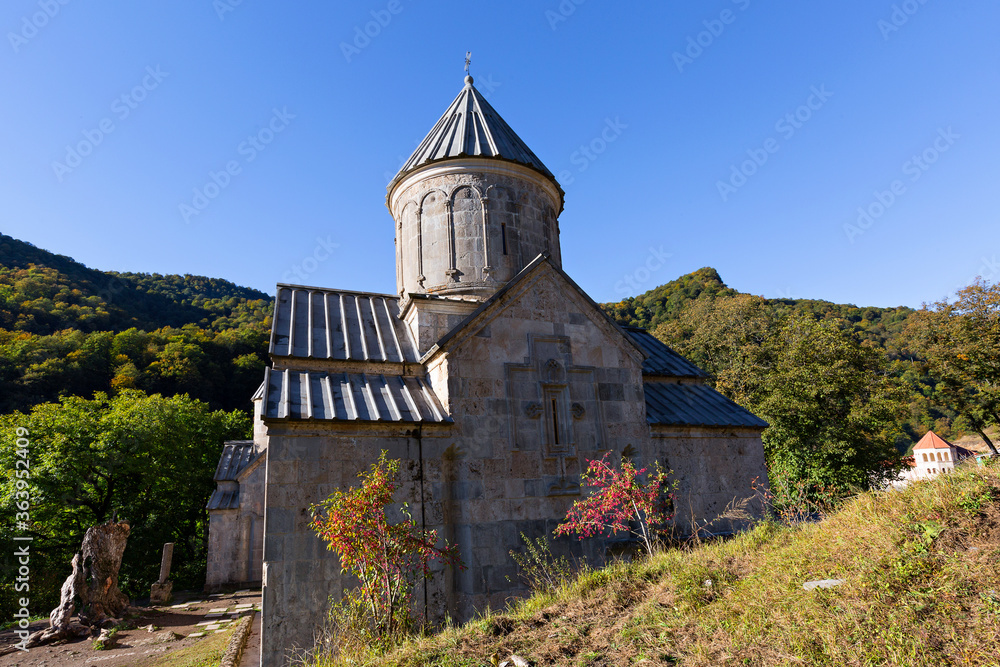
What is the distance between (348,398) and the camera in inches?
279

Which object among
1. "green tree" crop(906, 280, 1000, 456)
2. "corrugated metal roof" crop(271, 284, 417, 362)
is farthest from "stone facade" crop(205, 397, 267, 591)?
"green tree" crop(906, 280, 1000, 456)

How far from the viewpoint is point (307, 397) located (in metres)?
6.85

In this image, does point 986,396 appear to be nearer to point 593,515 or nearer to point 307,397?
point 593,515

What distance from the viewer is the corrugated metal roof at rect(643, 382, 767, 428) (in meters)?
8.98

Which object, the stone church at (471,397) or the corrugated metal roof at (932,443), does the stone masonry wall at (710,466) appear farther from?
the corrugated metal roof at (932,443)

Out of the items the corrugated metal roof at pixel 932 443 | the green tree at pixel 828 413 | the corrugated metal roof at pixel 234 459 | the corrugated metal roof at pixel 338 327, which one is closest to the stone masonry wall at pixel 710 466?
the corrugated metal roof at pixel 338 327

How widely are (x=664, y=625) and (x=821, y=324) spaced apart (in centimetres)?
2106

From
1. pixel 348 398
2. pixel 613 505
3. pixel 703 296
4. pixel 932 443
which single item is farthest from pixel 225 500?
pixel 932 443

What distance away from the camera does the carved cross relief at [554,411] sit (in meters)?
7.40

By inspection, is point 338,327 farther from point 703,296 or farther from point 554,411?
point 703,296

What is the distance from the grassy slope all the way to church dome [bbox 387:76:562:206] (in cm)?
781

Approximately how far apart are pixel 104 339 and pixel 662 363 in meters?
36.4

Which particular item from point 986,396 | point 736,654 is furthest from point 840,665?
point 986,396

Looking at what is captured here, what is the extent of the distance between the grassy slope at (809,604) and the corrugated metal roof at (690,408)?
3.87m
